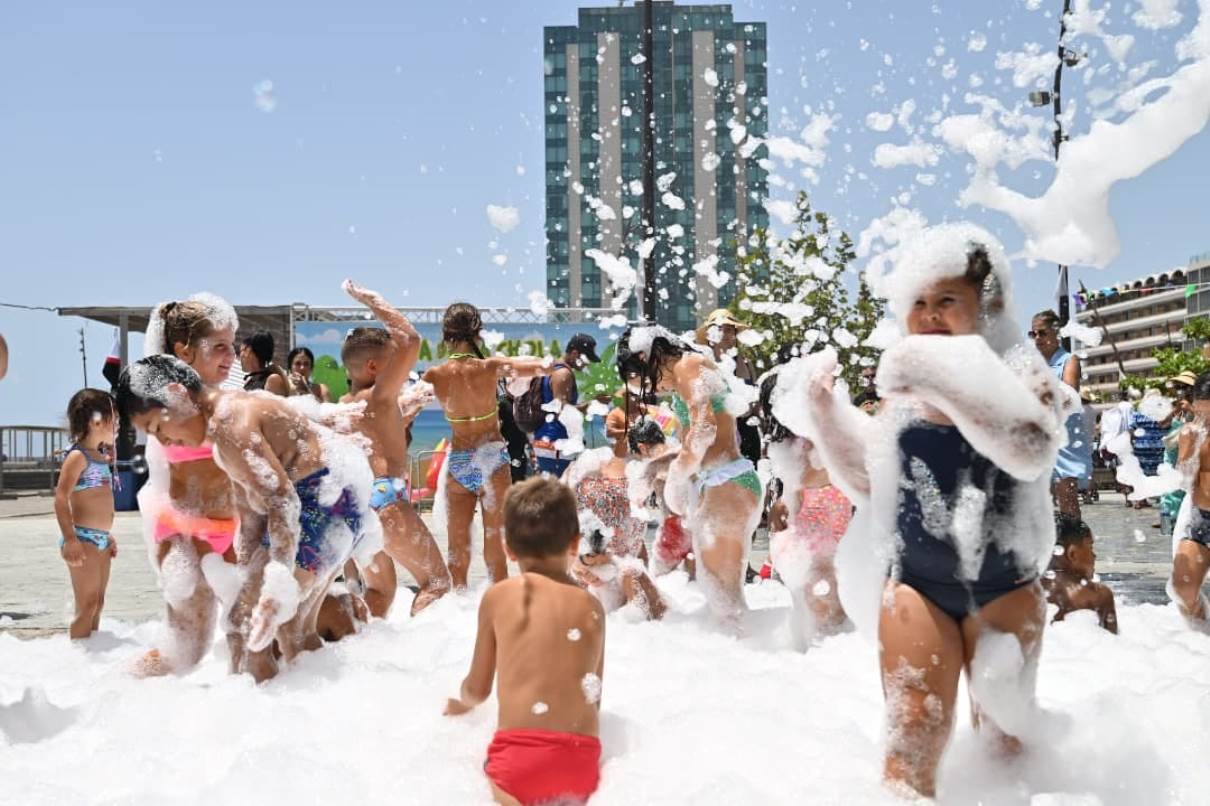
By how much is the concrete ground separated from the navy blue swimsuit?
4.14 meters

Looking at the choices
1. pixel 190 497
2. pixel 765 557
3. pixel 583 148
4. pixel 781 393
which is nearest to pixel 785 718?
pixel 781 393

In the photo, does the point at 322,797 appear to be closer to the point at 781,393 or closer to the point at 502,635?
the point at 502,635

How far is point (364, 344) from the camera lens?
19.4 ft

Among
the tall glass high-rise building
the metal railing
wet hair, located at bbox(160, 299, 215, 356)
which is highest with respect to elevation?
the tall glass high-rise building

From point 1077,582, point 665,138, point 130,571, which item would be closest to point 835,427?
point 1077,582

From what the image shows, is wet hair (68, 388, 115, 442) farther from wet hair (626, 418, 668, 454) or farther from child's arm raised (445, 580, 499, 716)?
child's arm raised (445, 580, 499, 716)

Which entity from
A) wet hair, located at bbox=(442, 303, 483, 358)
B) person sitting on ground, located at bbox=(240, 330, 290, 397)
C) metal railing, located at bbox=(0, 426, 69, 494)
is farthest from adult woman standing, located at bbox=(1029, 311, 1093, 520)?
metal railing, located at bbox=(0, 426, 69, 494)

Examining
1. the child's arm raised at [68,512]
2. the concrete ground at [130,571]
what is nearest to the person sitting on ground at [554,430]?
the concrete ground at [130,571]

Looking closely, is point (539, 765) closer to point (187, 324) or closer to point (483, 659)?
point (483, 659)

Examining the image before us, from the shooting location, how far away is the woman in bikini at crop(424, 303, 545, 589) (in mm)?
6625

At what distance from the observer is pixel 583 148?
68.7 m

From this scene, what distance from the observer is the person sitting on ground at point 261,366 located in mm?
6746

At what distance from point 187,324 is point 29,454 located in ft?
85.4

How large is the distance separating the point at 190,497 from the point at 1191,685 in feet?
12.7
